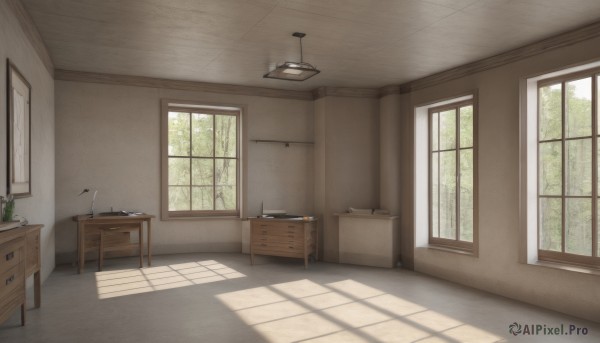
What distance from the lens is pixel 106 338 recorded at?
12.9ft

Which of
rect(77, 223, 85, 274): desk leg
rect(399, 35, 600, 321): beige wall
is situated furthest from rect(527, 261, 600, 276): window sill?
rect(77, 223, 85, 274): desk leg

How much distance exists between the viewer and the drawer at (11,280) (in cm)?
342

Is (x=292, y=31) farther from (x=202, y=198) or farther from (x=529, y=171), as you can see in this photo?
(x=202, y=198)

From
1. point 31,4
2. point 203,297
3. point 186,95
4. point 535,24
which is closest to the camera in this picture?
point 31,4

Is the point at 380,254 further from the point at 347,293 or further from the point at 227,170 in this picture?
the point at 227,170

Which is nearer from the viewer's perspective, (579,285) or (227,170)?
(579,285)

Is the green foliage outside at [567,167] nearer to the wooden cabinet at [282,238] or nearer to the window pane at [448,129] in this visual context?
the window pane at [448,129]

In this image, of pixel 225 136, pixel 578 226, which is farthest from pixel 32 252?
pixel 578 226

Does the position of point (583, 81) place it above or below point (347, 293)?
above

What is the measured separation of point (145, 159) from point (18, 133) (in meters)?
3.13

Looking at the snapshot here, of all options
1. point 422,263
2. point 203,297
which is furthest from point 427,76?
point 203,297

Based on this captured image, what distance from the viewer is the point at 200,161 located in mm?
8125

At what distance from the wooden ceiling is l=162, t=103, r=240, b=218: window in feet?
4.03

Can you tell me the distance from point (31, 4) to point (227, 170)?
4418 millimetres
